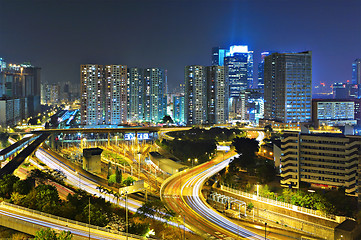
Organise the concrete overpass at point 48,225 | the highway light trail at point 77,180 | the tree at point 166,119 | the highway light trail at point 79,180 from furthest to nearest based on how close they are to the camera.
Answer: the tree at point 166,119, the highway light trail at point 77,180, the highway light trail at point 79,180, the concrete overpass at point 48,225

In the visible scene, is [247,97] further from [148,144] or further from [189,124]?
[148,144]

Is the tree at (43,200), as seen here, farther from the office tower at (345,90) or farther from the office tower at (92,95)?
the office tower at (345,90)

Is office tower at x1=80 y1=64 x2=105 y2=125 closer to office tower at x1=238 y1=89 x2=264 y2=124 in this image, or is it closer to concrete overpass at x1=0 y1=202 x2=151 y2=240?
office tower at x1=238 y1=89 x2=264 y2=124

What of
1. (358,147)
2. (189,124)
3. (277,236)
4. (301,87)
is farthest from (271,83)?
(277,236)

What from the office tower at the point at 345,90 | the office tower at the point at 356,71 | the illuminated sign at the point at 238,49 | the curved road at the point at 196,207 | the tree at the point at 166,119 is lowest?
the curved road at the point at 196,207

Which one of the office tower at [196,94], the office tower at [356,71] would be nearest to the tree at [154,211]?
the office tower at [196,94]

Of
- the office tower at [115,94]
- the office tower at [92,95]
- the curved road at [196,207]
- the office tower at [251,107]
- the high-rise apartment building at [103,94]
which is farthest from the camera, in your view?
the office tower at [251,107]

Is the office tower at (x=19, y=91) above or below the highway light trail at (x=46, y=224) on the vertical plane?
above
